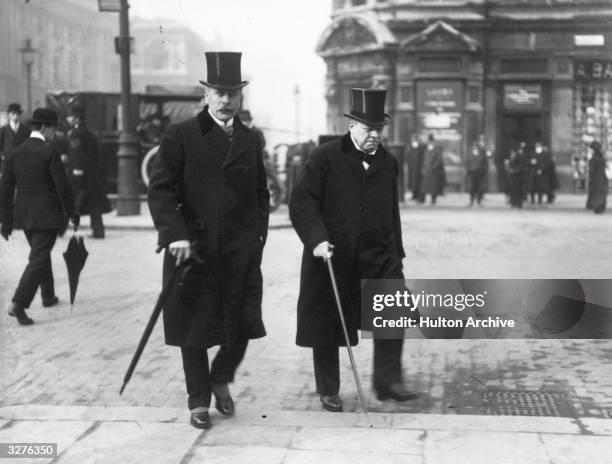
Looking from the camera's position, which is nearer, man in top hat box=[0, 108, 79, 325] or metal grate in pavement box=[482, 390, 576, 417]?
metal grate in pavement box=[482, 390, 576, 417]

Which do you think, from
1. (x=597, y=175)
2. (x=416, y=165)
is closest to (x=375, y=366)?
(x=597, y=175)

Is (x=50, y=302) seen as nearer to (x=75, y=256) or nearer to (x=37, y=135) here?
(x=37, y=135)

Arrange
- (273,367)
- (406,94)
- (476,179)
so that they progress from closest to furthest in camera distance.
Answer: (273,367)
(406,94)
(476,179)

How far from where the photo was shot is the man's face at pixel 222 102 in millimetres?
5320

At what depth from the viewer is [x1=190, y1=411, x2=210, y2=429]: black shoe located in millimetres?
5227

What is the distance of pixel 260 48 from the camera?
712 cm

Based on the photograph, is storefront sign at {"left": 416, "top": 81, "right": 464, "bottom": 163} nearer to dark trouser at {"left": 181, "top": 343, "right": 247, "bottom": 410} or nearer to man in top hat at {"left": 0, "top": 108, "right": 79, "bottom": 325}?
man in top hat at {"left": 0, "top": 108, "right": 79, "bottom": 325}

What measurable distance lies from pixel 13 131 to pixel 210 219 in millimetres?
8878

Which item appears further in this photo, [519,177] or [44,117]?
[519,177]

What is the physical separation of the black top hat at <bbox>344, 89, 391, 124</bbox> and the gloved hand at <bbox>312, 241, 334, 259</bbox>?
691 millimetres

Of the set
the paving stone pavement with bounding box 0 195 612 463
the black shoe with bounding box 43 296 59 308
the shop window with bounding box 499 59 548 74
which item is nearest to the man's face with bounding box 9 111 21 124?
the paving stone pavement with bounding box 0 195 612 463

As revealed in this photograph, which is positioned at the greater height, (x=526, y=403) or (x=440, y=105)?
(x=440, y=105)

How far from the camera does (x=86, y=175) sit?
14.5 m

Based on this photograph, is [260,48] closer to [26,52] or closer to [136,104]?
[26,52]
